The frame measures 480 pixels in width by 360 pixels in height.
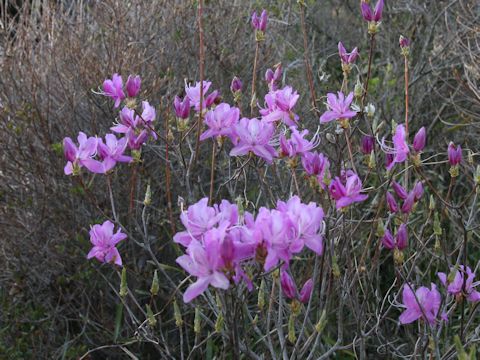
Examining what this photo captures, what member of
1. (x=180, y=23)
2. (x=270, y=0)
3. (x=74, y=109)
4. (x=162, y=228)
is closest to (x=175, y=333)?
(x=162, y=228)

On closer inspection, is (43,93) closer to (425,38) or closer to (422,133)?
(422,133)

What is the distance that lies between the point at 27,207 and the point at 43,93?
1.78 feet

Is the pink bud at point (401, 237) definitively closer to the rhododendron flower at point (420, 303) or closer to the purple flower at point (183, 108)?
the rhododendron flower at point (420, 303)

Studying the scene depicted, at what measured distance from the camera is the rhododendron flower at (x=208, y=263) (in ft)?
4.17

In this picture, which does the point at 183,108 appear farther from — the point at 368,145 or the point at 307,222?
the point at 307,222

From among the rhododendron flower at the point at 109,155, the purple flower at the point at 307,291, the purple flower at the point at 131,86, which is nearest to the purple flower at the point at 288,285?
the purple flower at the point at 307,291

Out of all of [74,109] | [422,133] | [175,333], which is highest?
[422,133]

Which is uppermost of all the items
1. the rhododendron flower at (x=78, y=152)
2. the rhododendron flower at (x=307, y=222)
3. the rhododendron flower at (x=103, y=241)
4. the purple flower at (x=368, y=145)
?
the rhododendron flower at (x=307, y=222)

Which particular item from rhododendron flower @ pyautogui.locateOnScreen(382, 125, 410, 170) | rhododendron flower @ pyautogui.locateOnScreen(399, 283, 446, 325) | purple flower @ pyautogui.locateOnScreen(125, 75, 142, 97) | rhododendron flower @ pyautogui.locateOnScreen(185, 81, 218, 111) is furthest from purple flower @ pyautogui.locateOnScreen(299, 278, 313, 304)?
purple flower @ pyautogui.locateOnScreen(125, 75, 142, 97)

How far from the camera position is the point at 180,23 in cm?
356

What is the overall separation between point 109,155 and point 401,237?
2.56 ft

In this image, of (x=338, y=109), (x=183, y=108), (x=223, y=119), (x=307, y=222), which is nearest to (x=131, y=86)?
(x=183, y=108)

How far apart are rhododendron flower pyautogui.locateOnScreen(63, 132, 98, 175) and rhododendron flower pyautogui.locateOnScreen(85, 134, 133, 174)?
0.02m

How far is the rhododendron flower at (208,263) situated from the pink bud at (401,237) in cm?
64
